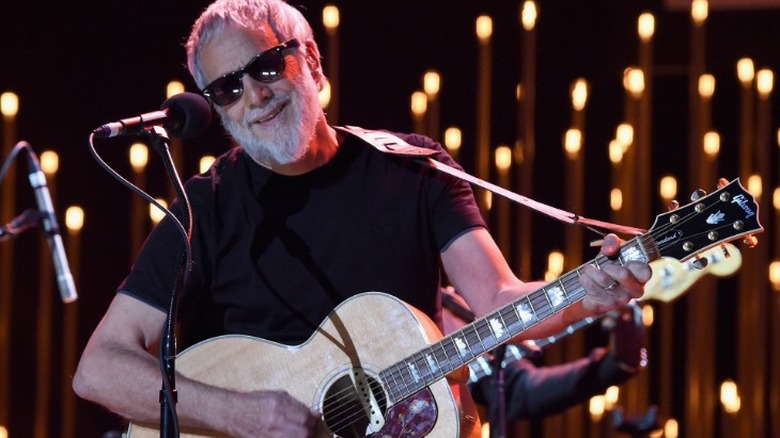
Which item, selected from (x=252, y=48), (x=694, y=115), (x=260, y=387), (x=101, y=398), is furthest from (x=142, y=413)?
(x=694, y=115)

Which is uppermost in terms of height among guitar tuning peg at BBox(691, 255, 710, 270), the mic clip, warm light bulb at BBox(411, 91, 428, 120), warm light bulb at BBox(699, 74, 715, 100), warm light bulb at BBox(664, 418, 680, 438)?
warm light bulb at BBox(699, 74, 715, 100)

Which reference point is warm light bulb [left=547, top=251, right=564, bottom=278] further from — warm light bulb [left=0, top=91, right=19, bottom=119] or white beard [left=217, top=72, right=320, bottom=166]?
white beard [left=217, top=72, right=320, bottom=166]

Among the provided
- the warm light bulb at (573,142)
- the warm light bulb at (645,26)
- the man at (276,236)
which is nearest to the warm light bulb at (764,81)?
the warm light bulb at (645,26)

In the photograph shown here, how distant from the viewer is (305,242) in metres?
3.15

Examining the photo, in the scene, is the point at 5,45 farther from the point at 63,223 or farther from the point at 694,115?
the point at 694,115

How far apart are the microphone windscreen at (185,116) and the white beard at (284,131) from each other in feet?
1.29

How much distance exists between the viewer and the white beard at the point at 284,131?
10.2ft

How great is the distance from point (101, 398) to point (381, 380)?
813 millimetres

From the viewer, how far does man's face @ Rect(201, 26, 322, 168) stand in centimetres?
310

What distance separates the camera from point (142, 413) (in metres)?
3.07

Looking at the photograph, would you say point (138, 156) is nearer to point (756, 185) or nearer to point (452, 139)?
point (452, 139)

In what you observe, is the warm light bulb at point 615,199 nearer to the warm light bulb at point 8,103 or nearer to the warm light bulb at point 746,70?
the warm light bulb at point 746,70

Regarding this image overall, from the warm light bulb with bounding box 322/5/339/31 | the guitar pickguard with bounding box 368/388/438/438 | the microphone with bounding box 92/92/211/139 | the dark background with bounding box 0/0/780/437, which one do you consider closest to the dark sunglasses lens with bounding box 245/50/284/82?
the microphone with bounding box 92/92/211/139

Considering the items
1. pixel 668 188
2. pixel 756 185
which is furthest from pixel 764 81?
pixel 668 188
